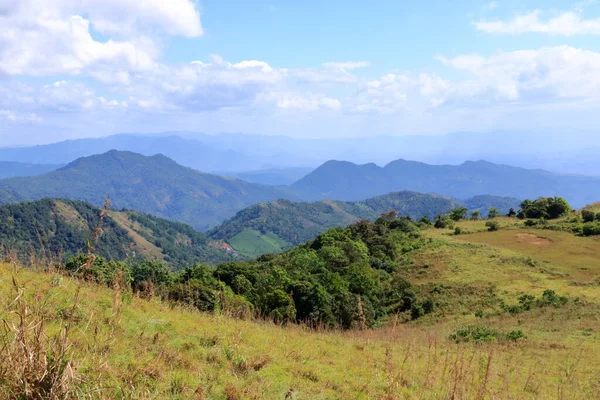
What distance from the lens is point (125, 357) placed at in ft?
15.3

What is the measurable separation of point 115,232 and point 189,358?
15022 centimetres

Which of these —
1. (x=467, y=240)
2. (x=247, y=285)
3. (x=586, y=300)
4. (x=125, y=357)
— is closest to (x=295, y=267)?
(x=247, y=285)

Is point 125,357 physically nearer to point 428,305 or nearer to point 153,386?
point 153,386

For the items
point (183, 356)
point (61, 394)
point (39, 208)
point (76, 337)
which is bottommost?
point (39, 208)

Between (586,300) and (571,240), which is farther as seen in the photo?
(571,240)

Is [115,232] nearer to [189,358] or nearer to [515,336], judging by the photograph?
[515,336]

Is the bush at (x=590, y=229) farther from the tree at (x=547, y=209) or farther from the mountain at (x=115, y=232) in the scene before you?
the mountain at (x=115, y=232)

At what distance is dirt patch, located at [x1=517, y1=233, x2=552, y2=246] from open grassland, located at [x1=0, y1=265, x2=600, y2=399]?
33912 mm

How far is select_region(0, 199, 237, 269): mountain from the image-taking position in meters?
124

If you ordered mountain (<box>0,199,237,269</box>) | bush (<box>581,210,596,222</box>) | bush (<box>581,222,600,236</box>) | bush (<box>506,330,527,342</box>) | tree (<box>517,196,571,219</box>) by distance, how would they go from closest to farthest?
Result: bush (<box>506,330,527,342</box>) → bush (<box>581,222,600,236</box>) → bush (<box>581,210,596,222</box>) → tree (<box>517,196,571,219</box>) → mountain (<box>0,199,237,269</box>)

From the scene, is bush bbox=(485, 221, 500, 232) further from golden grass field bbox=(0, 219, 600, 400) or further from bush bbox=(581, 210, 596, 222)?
golden grass field bbox=(0, 219, 600, 400)

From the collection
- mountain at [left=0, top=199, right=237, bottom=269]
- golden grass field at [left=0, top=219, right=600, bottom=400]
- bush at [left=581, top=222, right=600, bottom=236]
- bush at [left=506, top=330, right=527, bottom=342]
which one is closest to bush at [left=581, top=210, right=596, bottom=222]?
bush at [left=581, top=222, right=600, bottom=236]

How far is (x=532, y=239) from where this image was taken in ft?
136

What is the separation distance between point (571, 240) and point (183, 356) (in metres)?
44.2
